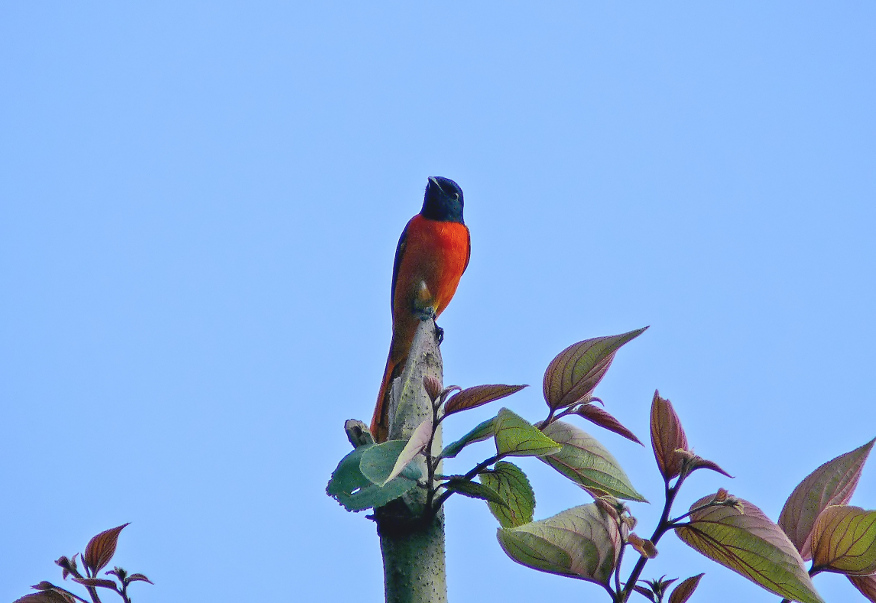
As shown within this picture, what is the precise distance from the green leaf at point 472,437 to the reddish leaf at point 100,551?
0.71 meters

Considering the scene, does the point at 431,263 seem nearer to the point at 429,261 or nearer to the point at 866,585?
the point at 429,261

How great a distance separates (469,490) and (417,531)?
13cm

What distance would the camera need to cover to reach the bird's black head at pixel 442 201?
5941mm

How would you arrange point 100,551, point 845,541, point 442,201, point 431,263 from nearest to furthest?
point 845,541 → point 100,551 → point 431,263 → point 442,201

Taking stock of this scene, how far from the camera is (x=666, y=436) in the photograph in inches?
56.7

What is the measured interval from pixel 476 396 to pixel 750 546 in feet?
1.77

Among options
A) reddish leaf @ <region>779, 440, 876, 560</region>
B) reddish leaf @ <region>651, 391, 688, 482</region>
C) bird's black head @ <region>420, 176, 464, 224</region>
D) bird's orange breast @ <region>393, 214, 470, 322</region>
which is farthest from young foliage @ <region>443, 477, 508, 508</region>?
bird's black head @ <region>420, 176, 464, 224</region>

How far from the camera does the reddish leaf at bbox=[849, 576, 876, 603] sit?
155 centimetres

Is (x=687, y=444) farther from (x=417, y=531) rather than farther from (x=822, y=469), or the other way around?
(x=417, y=531)

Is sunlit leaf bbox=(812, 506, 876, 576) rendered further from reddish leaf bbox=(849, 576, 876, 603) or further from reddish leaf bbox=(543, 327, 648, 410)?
reddish leaf bbox=(543, 327, 648, 410)

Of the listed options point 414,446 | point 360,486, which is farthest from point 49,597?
point 414,446

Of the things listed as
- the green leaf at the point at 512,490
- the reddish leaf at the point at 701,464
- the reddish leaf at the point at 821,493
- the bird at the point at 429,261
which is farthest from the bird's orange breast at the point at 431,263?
the reddish leaf at the point at 701,464

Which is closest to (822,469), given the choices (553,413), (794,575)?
(794,575)

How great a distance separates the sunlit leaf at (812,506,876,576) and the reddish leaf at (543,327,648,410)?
0.46 meters
